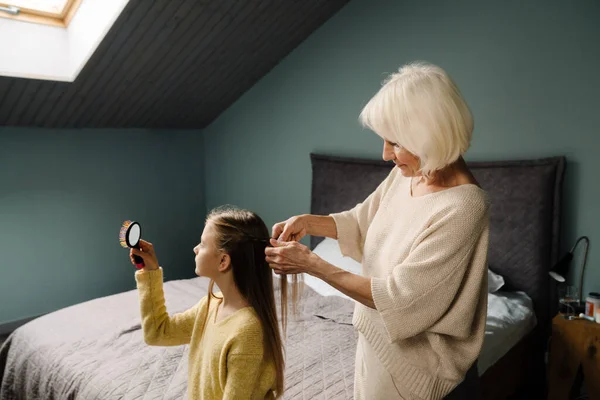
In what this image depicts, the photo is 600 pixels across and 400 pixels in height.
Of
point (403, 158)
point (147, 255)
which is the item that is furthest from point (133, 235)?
point (403, 158)

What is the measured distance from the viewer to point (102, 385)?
5.35ft

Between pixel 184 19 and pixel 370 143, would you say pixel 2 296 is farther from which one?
pixel 370 143

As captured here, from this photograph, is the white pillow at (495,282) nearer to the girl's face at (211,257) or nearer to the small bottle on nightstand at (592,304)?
the small bottle on nightstand at (592,304)

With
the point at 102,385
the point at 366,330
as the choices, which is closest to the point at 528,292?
the point at 366,330

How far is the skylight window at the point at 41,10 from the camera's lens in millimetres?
2345

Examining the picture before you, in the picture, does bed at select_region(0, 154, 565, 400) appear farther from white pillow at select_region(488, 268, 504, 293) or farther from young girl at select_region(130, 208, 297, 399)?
young girl at select_region(130, 208, 297, 399)

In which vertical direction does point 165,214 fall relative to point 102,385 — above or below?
above

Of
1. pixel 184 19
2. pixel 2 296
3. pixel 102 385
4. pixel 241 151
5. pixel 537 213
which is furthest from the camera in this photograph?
pixel 241 151

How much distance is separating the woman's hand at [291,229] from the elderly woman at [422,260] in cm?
19

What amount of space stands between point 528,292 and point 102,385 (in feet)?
6.17

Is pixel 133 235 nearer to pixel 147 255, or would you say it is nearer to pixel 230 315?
pixel 147 255

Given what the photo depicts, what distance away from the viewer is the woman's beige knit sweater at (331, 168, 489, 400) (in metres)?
1.09

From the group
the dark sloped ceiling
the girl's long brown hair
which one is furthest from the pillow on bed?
the dark sloped ceiling

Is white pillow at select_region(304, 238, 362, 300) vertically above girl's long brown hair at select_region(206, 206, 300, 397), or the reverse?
→ girl's long brown hair at select_region(206, 206, 300, 397)
